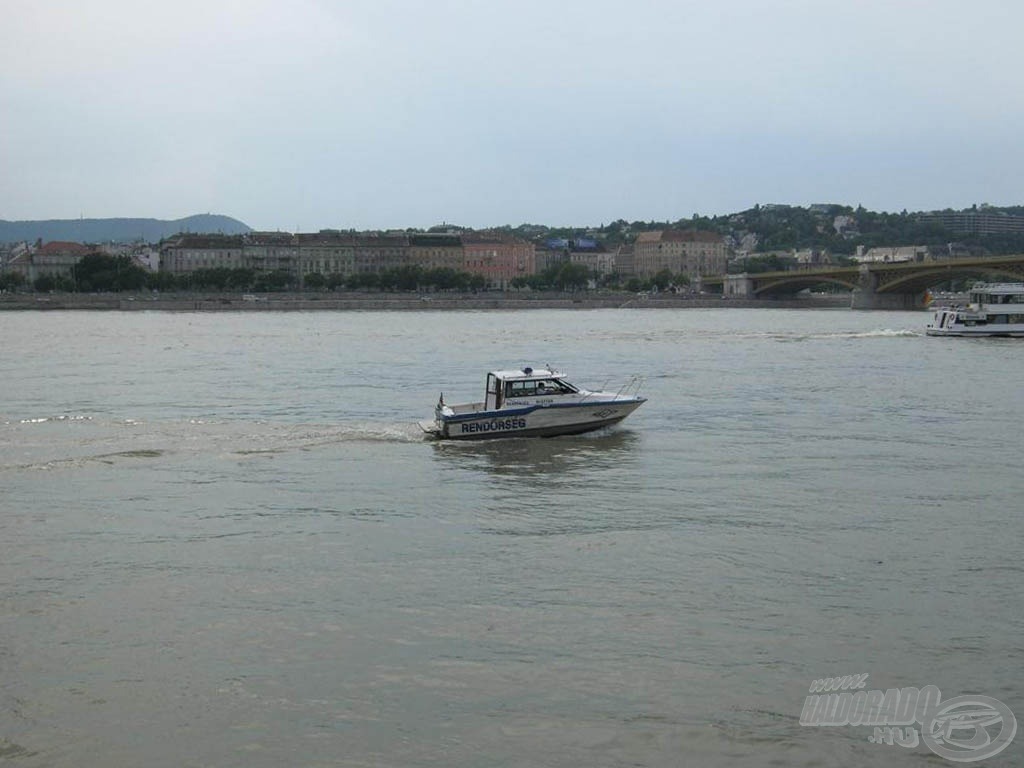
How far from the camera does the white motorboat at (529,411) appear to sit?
73.6ft

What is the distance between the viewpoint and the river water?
8633mm

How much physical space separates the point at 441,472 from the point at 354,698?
10.1m

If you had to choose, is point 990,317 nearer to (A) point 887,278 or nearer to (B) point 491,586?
(A) point 887,278

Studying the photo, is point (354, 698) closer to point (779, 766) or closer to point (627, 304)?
point (779, 766)

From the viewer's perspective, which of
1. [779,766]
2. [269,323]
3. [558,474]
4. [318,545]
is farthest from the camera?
[269,323]

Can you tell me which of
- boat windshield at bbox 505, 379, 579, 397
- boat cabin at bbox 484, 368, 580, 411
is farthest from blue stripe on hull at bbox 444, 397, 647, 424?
boat windshield at bbox 505, 379, 579, 397

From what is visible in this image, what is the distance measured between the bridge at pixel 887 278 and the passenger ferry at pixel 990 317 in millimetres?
16141

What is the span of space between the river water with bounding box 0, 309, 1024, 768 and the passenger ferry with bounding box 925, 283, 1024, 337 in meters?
38.4

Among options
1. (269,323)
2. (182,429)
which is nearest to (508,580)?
(182,429)

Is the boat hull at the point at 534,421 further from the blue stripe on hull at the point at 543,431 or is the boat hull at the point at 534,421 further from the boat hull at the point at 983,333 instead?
the boat hull at the point at 983,333

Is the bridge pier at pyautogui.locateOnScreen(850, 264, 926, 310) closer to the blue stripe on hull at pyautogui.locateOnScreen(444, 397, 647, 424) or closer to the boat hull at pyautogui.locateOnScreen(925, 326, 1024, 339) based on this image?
the boat hull at pyautogui.locateOnScreen(925, 326, 1024, 339)

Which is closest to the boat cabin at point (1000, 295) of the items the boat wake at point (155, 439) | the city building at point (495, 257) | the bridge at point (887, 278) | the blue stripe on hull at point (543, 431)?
the bridge at point (887, 278)

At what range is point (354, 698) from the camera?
9.13 m

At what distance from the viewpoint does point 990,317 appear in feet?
207
